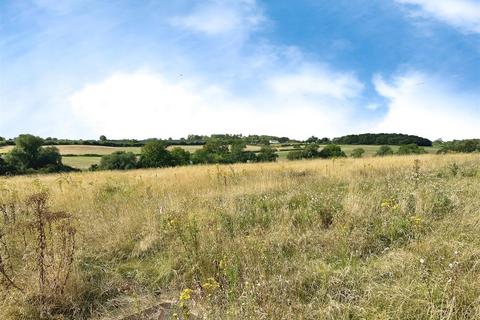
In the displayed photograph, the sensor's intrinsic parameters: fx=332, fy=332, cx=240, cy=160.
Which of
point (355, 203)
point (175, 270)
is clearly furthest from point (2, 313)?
point (355, 203)

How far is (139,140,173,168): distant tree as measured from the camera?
149ft

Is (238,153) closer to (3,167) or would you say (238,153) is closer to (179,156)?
(179,156)

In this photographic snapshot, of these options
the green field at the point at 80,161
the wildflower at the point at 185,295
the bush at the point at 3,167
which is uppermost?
the wildflower at the point at 185,295

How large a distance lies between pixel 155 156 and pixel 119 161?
549 cm

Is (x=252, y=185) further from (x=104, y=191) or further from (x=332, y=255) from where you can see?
(x=332, y=255)

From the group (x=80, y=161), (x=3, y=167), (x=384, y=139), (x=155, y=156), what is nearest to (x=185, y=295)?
(x=155, y=156)

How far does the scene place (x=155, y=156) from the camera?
4666 cm

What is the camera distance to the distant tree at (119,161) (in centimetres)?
4116

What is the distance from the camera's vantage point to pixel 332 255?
13.4ft

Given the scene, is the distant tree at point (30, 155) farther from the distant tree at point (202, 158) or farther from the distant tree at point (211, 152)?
the distant tree at point (211, 152)

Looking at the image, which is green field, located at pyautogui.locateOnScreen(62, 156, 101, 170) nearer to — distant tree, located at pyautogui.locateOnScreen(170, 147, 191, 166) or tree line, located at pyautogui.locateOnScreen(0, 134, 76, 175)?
tree line, located at pyautogui.locateOnScreen(0, 134, 76, 175)

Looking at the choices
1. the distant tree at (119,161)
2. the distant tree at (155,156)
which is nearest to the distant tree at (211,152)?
the distant tree at (155,156)

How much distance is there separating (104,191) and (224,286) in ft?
20.1

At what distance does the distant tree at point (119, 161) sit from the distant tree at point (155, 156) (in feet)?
4.63
